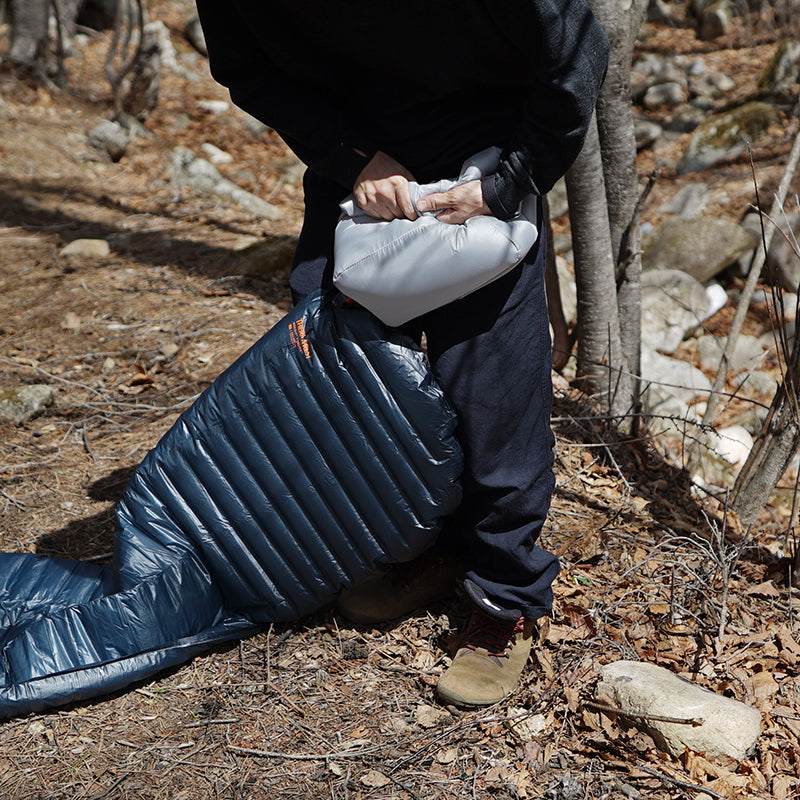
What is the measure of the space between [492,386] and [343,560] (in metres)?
0.70

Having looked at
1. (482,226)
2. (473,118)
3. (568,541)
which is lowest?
(568,541)

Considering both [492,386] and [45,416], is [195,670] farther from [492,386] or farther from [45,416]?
[45,416]

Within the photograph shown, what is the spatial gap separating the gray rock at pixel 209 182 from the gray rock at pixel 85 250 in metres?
1.67

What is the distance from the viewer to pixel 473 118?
6.90ft

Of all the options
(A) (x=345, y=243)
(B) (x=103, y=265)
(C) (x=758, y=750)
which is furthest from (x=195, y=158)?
(C) (x=758, y=750)

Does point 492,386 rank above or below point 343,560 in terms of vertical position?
above

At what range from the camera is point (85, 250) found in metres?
5.77

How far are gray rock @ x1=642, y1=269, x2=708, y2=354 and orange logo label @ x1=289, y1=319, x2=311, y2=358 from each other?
4.18m

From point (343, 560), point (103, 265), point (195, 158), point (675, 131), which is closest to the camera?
point (343, 560)

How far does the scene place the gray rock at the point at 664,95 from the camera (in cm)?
1084

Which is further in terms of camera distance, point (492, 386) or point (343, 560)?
point (343, 560)

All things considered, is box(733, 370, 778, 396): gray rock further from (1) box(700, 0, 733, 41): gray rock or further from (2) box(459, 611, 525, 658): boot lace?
(1) box(700, 0, 733, 41): gray rock

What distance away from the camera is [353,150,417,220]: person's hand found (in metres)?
2.08

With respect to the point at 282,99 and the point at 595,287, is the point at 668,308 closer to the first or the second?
the point at 595,287
